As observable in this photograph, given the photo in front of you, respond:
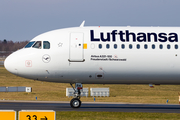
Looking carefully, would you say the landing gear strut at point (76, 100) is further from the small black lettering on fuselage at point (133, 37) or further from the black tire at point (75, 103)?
the small black lettering on fuselage at point (133, 37)

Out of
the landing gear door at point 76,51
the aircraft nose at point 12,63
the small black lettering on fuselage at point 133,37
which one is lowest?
the aircraft nose at point 12,63

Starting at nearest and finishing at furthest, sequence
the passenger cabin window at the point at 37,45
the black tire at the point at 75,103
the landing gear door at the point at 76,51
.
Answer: the landing gear door at the point at 76,51
the passenger cabin window at the point at 37,45
the black tire at the point at 75,103

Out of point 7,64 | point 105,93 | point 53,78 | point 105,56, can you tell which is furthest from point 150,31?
point 105,93

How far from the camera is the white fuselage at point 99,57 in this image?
2648cm

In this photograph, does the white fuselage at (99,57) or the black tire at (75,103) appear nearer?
the white fuselage at (99,57)

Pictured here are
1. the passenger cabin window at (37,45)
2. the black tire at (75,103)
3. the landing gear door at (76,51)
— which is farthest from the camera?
the black tire at (75,103)

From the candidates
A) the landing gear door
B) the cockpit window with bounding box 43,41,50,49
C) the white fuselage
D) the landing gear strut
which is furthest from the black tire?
the cockpit window with bounding box 43,41,50,49

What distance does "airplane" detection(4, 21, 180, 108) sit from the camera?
26484 millimetres

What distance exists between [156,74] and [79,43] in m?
6.71

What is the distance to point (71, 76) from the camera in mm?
26922

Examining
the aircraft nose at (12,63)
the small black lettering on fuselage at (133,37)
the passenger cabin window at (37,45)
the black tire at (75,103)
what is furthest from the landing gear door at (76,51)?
the aircraft nose at (12,63)

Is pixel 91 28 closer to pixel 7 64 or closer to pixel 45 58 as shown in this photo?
pixel 45 58

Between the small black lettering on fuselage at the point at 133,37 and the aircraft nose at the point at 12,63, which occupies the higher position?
the small black lettering on fuselage at the point at 133,37

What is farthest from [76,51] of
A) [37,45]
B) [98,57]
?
[37,45]
